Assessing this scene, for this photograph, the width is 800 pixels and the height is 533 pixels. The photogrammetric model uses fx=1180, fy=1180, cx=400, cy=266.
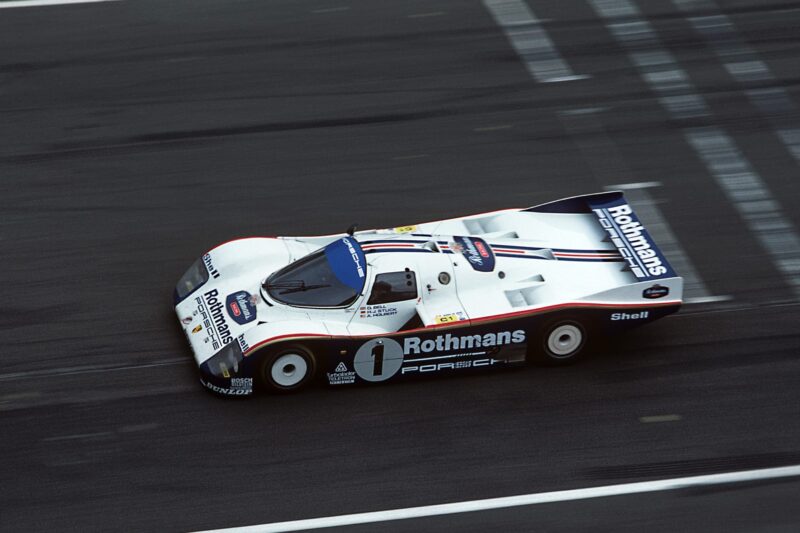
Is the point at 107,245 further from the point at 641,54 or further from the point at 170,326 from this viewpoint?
the point at 641,54

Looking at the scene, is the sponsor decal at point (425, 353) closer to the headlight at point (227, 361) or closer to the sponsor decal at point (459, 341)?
the sponsor decal at point (459, 341)

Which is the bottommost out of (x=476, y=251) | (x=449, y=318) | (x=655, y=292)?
(x=655, y=292)

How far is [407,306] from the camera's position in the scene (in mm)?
12031

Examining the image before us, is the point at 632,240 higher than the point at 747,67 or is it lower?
lower

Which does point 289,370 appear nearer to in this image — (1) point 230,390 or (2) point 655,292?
(1) point 230,390

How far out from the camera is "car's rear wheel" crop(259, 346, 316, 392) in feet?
38.4

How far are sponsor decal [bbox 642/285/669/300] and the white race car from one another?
0.03 feet

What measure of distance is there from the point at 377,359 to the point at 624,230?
127 inches

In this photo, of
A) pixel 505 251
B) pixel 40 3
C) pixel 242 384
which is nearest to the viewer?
pixel 242 384

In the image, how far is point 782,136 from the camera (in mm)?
16562

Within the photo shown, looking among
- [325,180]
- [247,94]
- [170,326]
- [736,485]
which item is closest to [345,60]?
[247,94]

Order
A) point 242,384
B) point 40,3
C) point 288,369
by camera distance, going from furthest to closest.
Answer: point 40,3 → point 288,369 → point 242,384

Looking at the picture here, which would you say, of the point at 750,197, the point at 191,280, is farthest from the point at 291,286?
the point at 750,197

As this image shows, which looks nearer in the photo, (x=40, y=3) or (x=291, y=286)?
(x=291, y=286)
